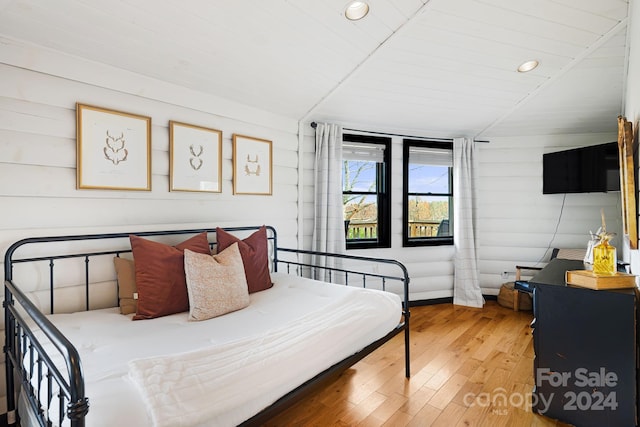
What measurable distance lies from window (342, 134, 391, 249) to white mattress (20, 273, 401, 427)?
1.55 meters

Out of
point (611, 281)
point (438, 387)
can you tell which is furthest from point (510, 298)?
point (611, 281)

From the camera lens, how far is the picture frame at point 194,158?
237cm

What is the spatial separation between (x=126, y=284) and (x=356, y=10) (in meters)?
2.09

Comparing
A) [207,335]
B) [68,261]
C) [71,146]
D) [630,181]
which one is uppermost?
[71,146]

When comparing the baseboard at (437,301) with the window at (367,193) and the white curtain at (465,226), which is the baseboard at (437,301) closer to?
the white curtain at (465,226)

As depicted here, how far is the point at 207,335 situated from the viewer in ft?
5.11

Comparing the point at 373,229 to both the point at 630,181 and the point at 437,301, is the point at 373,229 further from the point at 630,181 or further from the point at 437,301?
the point at 630,181

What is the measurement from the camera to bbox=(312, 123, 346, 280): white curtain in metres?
3.33

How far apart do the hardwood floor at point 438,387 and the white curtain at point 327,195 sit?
1.08 meters

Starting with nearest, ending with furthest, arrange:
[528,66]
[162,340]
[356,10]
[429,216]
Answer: [162,340], [356,10], [528,66], [429,216]

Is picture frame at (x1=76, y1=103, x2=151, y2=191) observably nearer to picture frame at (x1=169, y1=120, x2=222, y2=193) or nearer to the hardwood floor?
picture frame at (x1=169, y1=120, x2=222, y2=193)

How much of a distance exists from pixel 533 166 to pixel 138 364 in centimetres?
442

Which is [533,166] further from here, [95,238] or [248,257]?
[95,238]

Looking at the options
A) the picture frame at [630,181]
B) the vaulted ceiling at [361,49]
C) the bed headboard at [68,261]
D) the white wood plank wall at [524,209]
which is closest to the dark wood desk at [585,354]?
the picture frame at [630,181]
